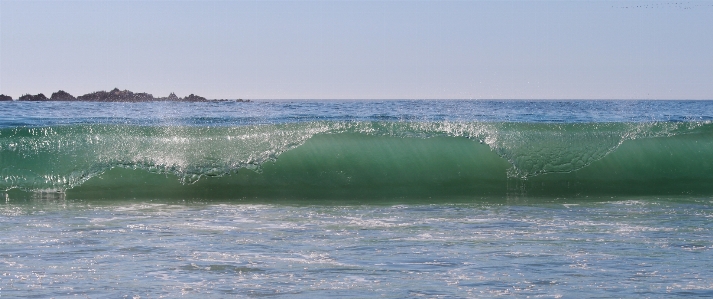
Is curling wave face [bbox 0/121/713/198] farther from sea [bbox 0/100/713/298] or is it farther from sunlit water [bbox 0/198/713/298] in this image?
sunlit water [bbox 0/198/713/298]

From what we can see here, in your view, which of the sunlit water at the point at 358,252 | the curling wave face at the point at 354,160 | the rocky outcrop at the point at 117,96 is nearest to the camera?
the sunlit water at the point at 358,252

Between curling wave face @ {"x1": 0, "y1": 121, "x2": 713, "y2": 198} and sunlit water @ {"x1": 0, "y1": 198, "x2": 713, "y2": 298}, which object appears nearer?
sunlit water @ {"x1": 0, "y1": 198, "x2": 713, "y2": 298}

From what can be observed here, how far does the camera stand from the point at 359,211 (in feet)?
27.5

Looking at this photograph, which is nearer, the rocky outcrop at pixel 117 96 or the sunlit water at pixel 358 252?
the sunlit water at pixel 358 252

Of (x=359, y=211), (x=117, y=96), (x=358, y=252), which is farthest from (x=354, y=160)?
(x=117, y=96)

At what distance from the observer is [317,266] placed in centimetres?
541

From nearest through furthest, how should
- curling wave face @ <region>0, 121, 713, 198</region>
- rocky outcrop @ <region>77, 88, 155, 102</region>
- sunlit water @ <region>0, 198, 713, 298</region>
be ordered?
1. sunlit water @ <region>0, 198, 713, 298</region>
2. curling wave face @ <region>0, 121, 713, 198</region>
3. rocky outcrop @ <region>77, 88, 155, 102</region>

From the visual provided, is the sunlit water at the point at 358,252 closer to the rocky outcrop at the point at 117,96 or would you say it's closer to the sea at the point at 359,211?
the sea at the point at 359,211

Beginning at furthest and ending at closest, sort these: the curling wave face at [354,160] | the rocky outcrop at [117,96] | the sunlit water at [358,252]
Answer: the rocky outcrop at [117,96] → the curling wave face at [354,160] → the sunlit water at [358,252]

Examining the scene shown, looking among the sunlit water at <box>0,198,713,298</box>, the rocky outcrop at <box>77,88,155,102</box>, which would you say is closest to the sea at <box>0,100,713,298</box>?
the sunlit water at <box>0,198,713,298</box>

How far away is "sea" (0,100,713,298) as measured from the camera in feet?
16.5

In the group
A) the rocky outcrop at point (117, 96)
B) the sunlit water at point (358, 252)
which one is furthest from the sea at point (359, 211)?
the rocky outcrop at point (117, 96)

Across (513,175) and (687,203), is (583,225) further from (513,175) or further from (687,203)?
(513,175)

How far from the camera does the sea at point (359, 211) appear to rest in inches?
198
